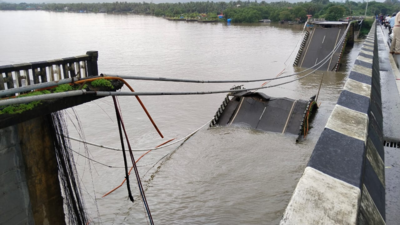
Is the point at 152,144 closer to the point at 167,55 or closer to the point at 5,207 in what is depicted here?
the point at 5,207

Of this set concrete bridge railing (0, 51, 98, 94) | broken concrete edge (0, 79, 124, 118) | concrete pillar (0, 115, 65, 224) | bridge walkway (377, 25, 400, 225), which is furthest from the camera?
concrete bridge railing (0, 51, 98, 94)

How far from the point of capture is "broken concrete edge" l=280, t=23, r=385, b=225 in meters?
2.41

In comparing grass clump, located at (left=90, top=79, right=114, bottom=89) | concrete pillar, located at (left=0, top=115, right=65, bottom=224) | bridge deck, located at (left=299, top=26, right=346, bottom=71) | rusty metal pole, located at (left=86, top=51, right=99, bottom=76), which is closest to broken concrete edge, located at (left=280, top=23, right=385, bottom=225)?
grass clump, located at (left=90, top=79, right=114, bottom=89)

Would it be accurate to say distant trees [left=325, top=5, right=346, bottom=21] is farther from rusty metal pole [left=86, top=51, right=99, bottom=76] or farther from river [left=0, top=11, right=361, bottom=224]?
rusty metal pole [left=86, top=51, right=99, bottom=76]

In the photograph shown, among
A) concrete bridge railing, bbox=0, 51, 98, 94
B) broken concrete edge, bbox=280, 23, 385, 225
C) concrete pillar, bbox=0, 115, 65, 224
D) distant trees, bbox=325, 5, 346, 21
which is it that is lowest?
concrete pillar, bbox=0, 115, 65, 224

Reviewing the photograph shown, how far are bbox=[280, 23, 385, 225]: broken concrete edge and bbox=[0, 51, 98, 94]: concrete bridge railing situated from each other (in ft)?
12.8

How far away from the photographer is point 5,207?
4.41 metres

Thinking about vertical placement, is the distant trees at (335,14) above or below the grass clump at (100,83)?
above

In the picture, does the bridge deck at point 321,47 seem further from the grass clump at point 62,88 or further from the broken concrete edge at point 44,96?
the grass clump at point 62,88

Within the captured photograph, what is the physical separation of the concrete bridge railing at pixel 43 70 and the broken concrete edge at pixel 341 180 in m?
3.90

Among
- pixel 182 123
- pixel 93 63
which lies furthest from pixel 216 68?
pixel 93 63

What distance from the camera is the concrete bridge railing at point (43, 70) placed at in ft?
15.2

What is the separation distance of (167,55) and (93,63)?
961 inches

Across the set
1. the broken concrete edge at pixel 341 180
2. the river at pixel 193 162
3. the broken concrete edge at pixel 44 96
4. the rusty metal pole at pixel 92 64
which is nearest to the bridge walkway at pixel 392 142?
the broken concrete edge at pixel 341 180
